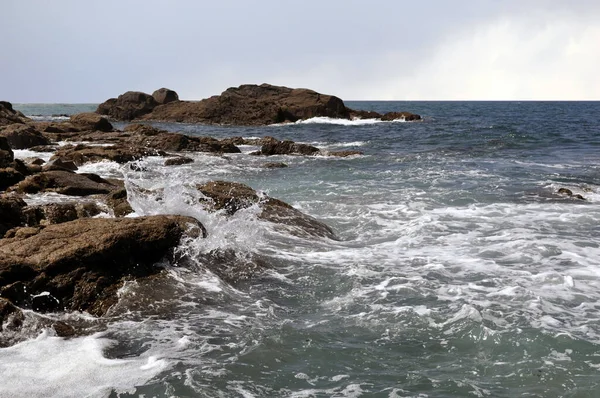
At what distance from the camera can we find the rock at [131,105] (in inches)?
2470

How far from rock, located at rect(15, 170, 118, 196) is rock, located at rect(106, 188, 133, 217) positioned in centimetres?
186

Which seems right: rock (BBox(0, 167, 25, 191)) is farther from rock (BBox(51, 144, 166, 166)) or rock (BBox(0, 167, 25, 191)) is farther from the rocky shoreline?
rock (BBox(51, 144, 166, 166))

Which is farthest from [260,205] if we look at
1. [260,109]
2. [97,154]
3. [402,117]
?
[260,109]

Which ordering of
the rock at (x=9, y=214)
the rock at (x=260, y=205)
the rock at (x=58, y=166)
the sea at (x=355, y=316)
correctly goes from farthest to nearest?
1. the rock at (x=58, y=166)
2. the rock at (x=260, y=205)
3. the rock at (x=9, y=214)
4. the sea at (x=355, y=316)

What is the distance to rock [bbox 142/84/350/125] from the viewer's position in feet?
177

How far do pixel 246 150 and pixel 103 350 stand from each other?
78.6 ft

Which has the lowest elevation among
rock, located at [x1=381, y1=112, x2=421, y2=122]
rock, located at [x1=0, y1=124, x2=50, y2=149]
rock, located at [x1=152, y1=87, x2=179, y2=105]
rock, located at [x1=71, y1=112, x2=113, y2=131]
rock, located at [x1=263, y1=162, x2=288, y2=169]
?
rock, located at [x1=263, y1=162, x2=288, y2=169]

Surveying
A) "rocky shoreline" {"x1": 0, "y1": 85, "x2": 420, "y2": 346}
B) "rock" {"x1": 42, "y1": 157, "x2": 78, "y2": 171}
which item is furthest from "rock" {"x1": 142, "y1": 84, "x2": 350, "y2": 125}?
"rock" {"x1": 42, "y1": 157, "x2": 78, "y2": 171}

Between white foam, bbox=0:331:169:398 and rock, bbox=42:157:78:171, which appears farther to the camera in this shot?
rock, bbox=42:157:78:171

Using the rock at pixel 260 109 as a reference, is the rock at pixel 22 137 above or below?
below

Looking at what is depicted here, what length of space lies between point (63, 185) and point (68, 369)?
8306mm

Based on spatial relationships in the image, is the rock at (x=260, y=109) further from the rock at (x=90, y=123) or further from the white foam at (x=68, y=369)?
the white foam at (x=68, y=369)

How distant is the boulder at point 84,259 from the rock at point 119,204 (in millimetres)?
2329

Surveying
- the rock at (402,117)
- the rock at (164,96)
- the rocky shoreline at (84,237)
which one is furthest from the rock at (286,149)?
the rock at (164,96)
